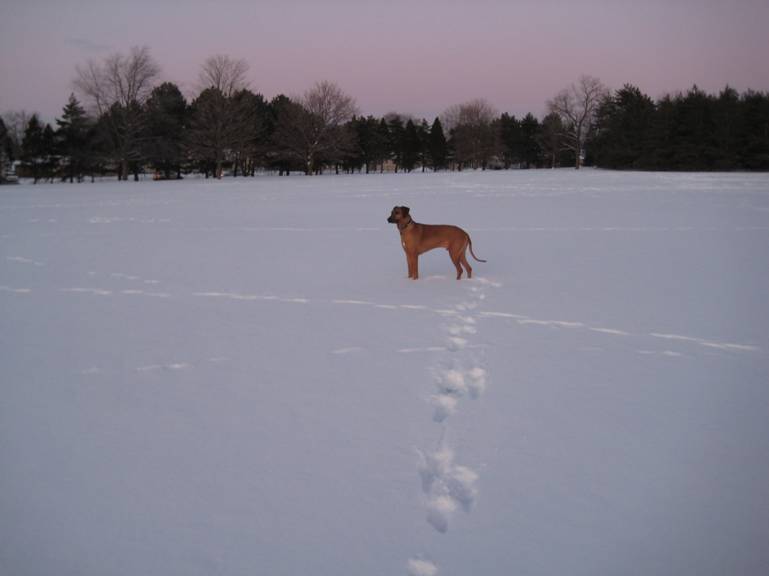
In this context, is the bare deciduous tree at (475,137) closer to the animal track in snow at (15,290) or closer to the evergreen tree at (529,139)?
the evergreen tree at (529,139)

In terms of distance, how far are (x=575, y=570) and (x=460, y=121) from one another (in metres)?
83.5

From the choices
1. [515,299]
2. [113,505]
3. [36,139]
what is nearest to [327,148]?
[36,139]

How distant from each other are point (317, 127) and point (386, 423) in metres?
51.6

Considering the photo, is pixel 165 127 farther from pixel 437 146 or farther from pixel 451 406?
pixel 451 406

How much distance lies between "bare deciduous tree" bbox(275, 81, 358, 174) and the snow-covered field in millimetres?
46235

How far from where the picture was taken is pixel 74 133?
4531cm

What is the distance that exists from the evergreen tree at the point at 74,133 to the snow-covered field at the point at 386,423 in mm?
46411

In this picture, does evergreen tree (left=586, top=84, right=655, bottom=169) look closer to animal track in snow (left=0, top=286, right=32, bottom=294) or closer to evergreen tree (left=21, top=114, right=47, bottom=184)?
animal track in snow (left=0, top=286, right=32, bottom=294)

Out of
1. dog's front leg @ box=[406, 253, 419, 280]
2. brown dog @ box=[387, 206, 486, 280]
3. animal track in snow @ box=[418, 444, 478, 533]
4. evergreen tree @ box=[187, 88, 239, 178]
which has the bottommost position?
animal track in snow @ box=[418, 444, 478, 533]

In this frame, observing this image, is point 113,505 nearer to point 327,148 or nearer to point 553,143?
point 327,148

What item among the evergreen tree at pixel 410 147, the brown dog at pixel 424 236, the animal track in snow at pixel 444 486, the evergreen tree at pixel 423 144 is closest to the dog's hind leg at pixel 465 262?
the brown dog at pixel 424 236

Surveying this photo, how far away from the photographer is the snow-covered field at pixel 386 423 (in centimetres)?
217

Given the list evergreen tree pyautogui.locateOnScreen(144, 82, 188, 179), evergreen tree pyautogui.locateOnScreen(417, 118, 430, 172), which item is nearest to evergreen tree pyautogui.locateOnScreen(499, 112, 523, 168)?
evergreen tree pyautogui.locateOnScreen(417, 118, 430, 172)

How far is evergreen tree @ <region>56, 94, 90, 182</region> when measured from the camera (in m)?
45.2
